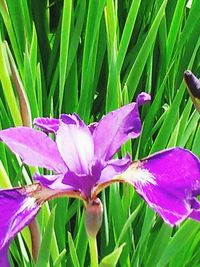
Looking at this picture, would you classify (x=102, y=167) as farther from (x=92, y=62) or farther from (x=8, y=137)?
(x=92, y=62)

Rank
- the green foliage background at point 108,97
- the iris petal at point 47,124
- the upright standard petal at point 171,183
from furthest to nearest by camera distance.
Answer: the green foliage background at point 108,97 < the iris petal at point 47,124 < the upright standard petal at point 171,183

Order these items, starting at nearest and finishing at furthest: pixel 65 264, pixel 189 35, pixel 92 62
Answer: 1. pixel 65 264
2. pixel 92 62
3. pixel 189 35

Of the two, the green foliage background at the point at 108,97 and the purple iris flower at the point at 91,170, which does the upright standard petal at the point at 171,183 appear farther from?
the green foliage background at the point at 108,97

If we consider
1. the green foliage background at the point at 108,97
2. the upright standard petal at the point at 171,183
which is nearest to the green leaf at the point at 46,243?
the green foliage background at the point at 108,97

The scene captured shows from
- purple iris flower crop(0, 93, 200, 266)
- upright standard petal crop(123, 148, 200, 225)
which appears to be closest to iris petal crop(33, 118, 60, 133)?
purple iris flower crop(0, 93, 200, 266)

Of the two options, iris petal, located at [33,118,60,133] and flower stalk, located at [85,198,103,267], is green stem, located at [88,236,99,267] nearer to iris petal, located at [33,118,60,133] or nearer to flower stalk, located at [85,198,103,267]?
flower stalk, located at [85,198,103,267]

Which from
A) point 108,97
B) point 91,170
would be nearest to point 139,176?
point 91,170

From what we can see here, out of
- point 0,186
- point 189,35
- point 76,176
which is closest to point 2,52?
point 0,186
